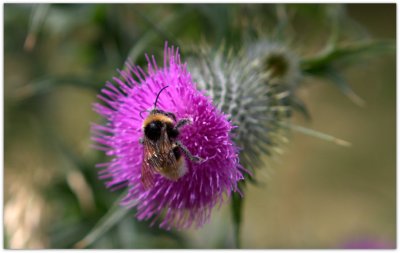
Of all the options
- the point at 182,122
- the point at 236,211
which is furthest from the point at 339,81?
the point at 182,122

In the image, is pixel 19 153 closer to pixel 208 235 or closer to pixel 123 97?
pixel 208 235

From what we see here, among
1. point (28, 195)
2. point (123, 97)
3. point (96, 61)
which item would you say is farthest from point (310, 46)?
point (28, 195)

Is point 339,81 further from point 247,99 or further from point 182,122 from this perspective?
point 182,122

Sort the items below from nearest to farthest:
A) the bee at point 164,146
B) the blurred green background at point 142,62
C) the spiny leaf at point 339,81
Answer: the bee at point 164,146
the spiny leaf at point 339,81
the blurred green background at point 142,62

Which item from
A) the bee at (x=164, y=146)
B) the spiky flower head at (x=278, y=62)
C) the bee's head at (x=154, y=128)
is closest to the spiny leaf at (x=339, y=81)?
the spiky flower head at (x=278, y=62)

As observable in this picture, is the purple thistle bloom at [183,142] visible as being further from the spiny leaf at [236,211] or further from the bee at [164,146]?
the spiny leaf at [236,211]

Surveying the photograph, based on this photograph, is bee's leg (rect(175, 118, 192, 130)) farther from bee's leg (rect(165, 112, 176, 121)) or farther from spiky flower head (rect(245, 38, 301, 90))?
spiky flower head (rect(245, 38, 301, 90))
